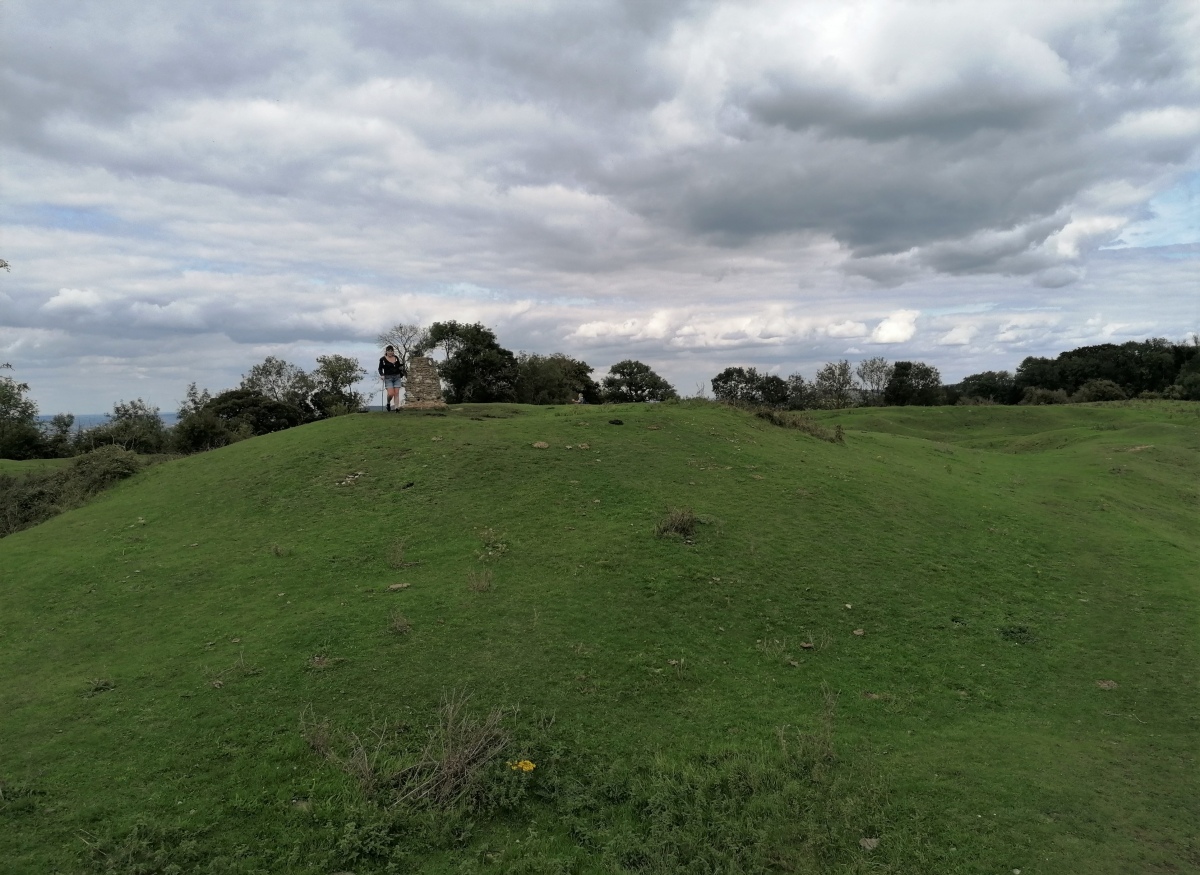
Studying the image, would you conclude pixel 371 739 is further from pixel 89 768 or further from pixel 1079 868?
pixel 1079 868

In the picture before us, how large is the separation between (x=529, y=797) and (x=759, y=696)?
3.03m

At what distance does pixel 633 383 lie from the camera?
72.2 metres

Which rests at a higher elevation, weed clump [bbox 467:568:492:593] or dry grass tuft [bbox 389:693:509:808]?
weed clump [bbox 467:568:492:593]

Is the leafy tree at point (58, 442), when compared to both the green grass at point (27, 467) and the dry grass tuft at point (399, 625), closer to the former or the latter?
the green grass at point (27, 467)

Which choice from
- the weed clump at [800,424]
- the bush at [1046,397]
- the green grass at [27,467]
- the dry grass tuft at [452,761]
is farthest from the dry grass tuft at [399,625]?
the bush at [1046,397]

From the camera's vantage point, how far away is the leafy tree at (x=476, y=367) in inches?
1976

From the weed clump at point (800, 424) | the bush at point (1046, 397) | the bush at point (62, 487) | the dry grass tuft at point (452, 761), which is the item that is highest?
the bush at point (1046, 397)

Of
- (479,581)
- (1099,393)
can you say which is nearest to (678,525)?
(479,581)

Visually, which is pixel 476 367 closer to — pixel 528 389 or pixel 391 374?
pixel 528 389

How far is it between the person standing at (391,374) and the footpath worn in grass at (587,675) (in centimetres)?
518

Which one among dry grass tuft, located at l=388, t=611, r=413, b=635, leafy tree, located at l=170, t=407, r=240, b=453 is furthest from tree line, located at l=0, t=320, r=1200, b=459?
dry grass tuft, located at l=388, t=611, r=413, b=635

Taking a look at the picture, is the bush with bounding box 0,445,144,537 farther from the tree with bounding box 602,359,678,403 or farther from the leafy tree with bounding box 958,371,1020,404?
the leafy tree with bounding box 958,371,1020,404

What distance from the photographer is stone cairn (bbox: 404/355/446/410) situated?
21659 mm

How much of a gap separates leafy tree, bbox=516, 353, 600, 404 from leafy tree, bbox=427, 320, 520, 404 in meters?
→ 1.34
